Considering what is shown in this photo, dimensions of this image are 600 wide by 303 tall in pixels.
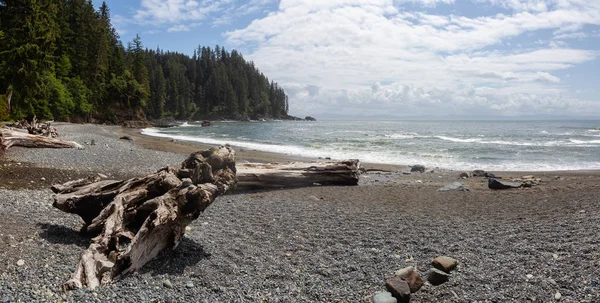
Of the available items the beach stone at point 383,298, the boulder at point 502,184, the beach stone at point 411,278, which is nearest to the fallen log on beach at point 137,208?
the beach stone at point 383,298

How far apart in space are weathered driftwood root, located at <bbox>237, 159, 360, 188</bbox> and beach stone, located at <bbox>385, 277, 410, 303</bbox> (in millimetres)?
7159

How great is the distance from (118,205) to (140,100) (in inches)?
3094

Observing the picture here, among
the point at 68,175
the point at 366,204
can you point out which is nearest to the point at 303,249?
the point at 366,204

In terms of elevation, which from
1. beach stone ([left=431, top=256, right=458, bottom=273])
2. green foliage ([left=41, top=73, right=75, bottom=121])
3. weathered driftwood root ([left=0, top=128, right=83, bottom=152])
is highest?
green foliage ([left=41, top=73, right=75, bottom=121])

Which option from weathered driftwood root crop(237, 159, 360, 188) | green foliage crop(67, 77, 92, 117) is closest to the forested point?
green foliage crop(67, 77, 92, 117)

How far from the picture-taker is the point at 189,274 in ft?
16.7

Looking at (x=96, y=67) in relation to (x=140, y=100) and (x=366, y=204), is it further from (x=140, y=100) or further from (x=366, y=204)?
(x=366, y=204)

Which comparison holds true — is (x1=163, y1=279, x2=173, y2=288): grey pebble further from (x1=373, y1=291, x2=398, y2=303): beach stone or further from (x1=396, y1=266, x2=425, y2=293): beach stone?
(x1=396, y1=266, x2=425, y2=293): beach stone

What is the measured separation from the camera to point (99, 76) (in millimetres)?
65312

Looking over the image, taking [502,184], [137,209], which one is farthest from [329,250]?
[502,184]

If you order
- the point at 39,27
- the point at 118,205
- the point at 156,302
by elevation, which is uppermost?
the point at 39,27

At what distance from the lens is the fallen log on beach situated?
476 centimetres

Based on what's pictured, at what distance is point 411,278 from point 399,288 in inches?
13.3

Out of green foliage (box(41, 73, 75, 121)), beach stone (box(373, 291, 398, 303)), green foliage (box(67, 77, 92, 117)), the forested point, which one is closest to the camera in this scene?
beach stone (box(373, 291, 398, 303))
